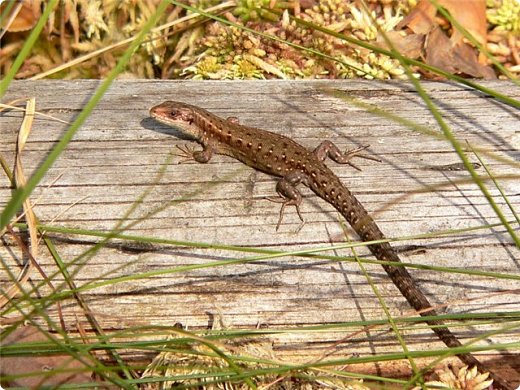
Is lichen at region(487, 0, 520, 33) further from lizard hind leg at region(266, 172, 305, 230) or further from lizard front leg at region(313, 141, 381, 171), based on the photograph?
lizard hind leg at region(266, 172, 305, 230)

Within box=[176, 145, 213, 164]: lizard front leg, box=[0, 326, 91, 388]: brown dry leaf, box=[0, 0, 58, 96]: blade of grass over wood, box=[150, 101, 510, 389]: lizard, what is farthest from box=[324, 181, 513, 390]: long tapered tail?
box=[0, 0, 58, 96]: blade of grass over wood

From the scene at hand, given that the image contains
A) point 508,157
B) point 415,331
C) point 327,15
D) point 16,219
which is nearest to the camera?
point 415,331

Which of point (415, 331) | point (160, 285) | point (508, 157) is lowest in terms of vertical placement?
point (415, 331)

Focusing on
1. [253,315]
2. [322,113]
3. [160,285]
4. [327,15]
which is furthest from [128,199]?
[327,15]

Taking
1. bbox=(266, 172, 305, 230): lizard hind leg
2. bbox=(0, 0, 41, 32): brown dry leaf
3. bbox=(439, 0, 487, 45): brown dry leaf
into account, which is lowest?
bbox=(266, 172, 305, 230): lizard hind leg

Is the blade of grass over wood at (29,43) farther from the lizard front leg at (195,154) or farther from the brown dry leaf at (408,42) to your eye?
the brown dry leaf at (408,42)

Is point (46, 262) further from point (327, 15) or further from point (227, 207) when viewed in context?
point (327, 15)

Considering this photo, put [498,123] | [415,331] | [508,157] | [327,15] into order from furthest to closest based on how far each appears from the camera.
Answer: [327,15] < [498,123] < [508,157] < [415,331]

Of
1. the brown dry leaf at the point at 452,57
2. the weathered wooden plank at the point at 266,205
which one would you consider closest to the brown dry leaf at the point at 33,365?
the weathered wooden plank at the point at 266,205
